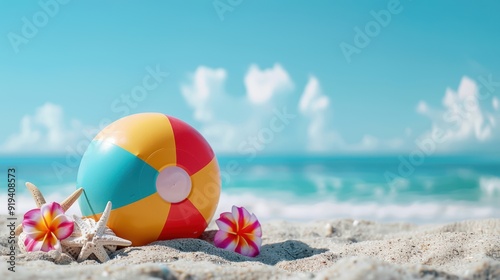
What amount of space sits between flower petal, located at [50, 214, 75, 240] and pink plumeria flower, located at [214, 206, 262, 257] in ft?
4.44

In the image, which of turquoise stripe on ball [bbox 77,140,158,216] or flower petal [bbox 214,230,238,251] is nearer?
turquoise stripe on ball [bbox 77,140,158,216]

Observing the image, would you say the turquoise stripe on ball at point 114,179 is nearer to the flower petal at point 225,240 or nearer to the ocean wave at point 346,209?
the flower petal at point 225,240

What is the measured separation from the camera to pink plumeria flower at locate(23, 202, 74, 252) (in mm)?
4418

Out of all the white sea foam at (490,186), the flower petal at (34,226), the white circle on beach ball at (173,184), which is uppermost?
the white sea foam at (490,186)

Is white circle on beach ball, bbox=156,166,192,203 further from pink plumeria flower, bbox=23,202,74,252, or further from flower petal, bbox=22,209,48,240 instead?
→ flower petal, bbox=22,209,48,240

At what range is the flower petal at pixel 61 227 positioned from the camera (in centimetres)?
446

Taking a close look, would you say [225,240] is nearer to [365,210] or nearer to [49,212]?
[49,212]

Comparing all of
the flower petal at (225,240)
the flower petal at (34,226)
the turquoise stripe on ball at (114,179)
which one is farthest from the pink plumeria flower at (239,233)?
the flower petal at (34,226)

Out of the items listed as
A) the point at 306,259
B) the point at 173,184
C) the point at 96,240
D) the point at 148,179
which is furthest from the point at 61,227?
the point at 306,259

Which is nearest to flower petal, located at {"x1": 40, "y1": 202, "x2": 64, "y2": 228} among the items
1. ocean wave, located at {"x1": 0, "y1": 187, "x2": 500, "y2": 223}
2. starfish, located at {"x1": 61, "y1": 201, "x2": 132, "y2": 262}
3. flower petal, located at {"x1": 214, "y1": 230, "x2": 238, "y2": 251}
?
starfish, located at {"x1": 61, "y1": 201, "x2": 132, "y2": 262}

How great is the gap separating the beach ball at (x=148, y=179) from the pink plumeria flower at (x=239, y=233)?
222 millimetres

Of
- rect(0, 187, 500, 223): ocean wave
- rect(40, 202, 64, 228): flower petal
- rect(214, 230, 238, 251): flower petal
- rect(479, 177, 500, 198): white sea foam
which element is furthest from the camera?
rect(479, 177, 500, 198): white sea foam

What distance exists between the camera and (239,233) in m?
5.06

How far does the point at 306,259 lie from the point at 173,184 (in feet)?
4.44
